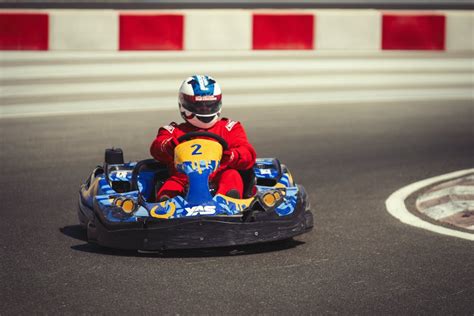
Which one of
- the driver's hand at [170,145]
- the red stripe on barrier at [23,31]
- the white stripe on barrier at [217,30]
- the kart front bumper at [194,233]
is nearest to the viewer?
the kart front bumper at [194,233]

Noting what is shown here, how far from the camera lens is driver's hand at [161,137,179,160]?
23.4ft

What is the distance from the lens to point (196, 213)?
6531mm

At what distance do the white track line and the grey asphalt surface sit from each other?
100 millimetres

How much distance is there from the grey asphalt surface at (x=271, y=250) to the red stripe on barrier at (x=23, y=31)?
77cm

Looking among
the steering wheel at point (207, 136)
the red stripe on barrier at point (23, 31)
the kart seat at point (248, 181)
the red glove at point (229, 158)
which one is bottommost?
the kart seat at point (248, 181)

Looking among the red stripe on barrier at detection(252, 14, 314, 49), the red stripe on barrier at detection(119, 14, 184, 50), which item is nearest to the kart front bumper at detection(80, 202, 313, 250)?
the red stripe on barrier at detection(119, 14, 184, 50)

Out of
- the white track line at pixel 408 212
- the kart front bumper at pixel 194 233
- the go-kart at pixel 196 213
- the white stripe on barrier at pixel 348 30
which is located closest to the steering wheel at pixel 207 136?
the go-kart at pixel 196 213

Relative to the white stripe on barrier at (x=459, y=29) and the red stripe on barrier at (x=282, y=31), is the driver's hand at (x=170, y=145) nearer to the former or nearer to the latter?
the red stripe on barrier at (x=282, y=31)

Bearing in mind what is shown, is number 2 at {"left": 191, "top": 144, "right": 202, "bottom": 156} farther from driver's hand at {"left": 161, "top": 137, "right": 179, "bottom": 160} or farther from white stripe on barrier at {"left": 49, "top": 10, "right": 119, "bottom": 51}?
white stripe on barrier at {"left": 49, "top": 10, "right": 119, "bottom": 51}

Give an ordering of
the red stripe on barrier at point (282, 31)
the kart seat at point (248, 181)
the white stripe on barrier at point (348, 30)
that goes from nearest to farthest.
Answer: the kart seat at point (248, 181)
the red stripe on barrier at point (282, 31)
the white stripe on barrier at point (348, 30)

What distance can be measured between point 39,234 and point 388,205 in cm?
239

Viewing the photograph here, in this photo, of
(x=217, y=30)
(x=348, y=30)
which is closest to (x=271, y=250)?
(x=217, y=30)

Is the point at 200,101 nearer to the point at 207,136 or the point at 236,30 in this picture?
the point at 207,136

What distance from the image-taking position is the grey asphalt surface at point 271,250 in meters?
5.49
